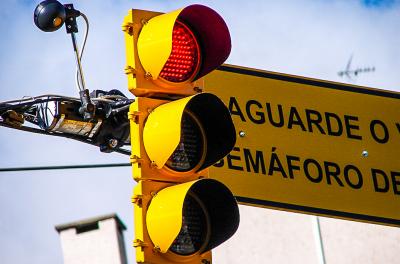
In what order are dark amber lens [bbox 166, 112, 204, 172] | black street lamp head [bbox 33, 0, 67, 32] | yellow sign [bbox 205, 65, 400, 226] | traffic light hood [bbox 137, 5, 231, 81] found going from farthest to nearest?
yellow sign [bbox 205, 65, 400, 226] → black street lamp head [bbox 33, 0, 67, 32] → dark amber lens [bbox 166, 112, 204, 172] → traffic light hood [bbox 137, 5, 231, 81]

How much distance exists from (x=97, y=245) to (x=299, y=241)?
4.72 meters

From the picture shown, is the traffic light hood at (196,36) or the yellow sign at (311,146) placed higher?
the traffic light hood at (196,36)

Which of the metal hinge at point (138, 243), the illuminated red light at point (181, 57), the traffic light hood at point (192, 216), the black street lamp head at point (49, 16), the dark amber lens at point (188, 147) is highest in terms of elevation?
the black street lamp head at point (49, 16)

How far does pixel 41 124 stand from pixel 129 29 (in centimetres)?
131

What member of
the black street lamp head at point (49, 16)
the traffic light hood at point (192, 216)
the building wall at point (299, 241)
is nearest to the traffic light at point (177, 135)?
the traffic light hood at point (192, 216)

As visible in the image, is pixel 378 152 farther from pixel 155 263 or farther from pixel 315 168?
pixel 155 263

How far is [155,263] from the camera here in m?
6.68

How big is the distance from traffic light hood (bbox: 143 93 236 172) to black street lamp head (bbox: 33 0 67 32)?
0.78m

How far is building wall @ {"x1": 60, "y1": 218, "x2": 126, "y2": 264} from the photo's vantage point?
18.1 meters

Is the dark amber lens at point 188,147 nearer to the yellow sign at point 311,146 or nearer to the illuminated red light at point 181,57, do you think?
the illuminated red light at point 181,57

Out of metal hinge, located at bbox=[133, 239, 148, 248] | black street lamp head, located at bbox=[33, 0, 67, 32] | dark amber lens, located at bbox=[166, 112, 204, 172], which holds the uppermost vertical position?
black street lamp head, located at bbox=[33, 0, 67, 32]

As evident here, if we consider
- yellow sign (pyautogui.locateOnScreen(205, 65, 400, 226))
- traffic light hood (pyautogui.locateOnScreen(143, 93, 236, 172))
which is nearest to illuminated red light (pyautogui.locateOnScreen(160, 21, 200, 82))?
traffic light hood (pyautogui.locateOnScreen(143, 93, 236, 172))

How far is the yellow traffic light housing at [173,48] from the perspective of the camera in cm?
686

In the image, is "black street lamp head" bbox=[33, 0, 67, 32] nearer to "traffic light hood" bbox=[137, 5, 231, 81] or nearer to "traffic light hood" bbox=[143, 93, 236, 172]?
"traffic light hood" bbox=[137, 5, 231, 81]
